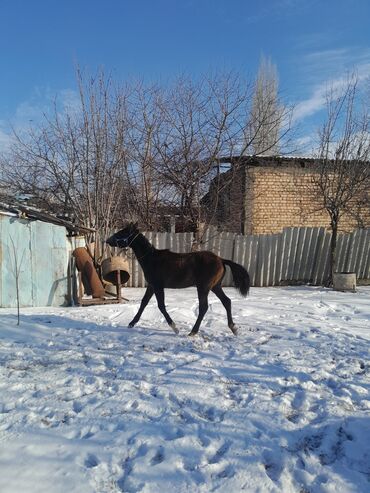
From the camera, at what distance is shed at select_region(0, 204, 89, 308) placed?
30.2 feet

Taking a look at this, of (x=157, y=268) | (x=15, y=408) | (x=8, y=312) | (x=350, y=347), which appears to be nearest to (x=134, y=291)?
(x=8, y=312)

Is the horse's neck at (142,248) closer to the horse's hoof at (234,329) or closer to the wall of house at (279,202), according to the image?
the horse's hoof at (234,329)

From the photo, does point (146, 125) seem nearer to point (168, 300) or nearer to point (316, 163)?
point (316, 163)

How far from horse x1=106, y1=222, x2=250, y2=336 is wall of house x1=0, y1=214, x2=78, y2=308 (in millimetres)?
3401

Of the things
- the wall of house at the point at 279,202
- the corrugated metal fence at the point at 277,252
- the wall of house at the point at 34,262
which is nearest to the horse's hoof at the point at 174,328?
the wall of house at the point at 34,262

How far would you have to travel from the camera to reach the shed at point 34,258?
9219 mm

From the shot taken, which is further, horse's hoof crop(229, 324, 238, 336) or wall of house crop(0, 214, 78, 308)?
wall of house crop(0, 214, 78, 308)

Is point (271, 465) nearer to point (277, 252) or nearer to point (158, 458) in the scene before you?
point (158, 458)

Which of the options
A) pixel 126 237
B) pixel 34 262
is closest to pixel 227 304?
pixel 126 237

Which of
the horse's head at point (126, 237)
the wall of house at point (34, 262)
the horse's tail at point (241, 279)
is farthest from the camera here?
the wall of house at point (34, 262)

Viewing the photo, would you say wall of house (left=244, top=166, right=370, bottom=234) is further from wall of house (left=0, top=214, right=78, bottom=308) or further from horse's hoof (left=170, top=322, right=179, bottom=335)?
horse's hoof (left=170, top=322, right=179, bottom=335)

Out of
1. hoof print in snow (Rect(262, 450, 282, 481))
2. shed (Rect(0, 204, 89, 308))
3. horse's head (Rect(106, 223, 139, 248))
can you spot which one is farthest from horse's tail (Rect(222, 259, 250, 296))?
shed (Rect(0, 204, 89, 308))

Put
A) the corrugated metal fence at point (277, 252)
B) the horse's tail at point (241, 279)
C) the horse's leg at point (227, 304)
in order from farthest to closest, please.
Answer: the corrugated metal fence at point (277, 252) < the horse's tail at point (241, 279) < the horse's leg at point (227, 304)

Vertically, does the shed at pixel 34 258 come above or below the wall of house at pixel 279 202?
below
